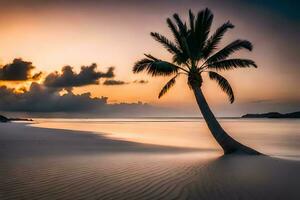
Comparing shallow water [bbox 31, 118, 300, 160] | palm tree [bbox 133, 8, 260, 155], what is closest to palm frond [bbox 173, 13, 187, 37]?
palm tree [bbox 133, 8, 260, 155]

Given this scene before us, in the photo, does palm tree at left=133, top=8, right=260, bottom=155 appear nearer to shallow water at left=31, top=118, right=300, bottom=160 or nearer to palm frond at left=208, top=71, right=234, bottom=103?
palm frond at left=208, top=71, right=234, bottom=103

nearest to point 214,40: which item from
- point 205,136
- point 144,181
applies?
point 144,181

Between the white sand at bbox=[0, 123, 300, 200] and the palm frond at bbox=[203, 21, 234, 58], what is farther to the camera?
the palm frond at bbox=[203, 21, 234, 58]

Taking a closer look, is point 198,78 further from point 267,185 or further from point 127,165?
point 267,185

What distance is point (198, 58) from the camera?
19656 mm

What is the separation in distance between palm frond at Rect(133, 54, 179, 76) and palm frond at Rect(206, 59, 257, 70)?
232cm

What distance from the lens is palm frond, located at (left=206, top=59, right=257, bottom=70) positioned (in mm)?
19391

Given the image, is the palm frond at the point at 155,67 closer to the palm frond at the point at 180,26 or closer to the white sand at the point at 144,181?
the palm frond at the point at 180,26

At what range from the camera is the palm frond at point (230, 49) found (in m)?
19.3

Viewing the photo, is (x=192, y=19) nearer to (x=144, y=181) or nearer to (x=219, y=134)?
(x=219, y=134)

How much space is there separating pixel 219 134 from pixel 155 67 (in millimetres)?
5393

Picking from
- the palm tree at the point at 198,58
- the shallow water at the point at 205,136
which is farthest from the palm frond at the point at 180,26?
the shallow water at the point at 205,136

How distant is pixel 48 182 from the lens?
911cm

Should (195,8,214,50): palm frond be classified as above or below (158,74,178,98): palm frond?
above
